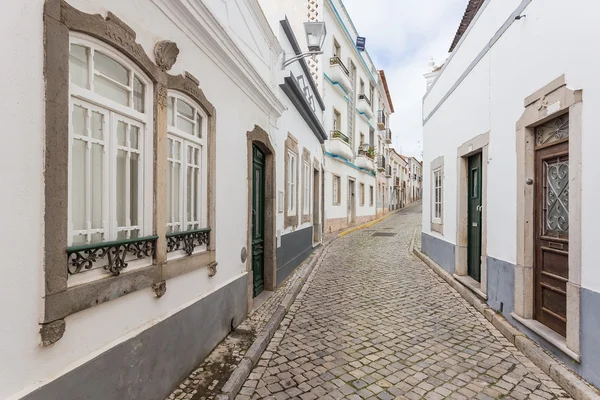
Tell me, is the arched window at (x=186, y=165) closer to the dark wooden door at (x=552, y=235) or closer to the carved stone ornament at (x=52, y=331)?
the carved stone ornament at (x=52, y=331)

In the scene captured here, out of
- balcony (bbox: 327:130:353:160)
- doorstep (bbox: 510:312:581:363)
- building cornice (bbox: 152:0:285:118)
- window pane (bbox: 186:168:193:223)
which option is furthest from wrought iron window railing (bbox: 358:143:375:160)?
window pane (bbox: 186:168:193:223)

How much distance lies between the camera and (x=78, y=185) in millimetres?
2264

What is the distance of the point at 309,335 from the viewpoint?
4.64 meters

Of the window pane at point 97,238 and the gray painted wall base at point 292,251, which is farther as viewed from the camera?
the gray painted wall base at point 292,251

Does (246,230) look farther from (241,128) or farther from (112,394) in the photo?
(112,394)

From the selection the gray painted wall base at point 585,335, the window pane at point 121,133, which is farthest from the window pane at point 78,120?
the gray painted wall base at point 585,335

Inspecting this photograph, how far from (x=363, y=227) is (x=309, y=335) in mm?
15599

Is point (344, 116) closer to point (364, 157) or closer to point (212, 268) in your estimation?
point (364, 157)

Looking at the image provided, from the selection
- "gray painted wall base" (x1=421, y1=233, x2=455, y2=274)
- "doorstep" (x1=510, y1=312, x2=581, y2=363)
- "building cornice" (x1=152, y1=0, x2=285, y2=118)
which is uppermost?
"building cornice" (x1=152, y1=0, x2=285, y2=118)

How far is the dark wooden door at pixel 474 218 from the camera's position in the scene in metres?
6.42

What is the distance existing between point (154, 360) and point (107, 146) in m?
1.69

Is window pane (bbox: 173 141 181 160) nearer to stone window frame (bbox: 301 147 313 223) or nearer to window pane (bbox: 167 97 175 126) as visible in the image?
window pane (bbox: 167 97 175 126)

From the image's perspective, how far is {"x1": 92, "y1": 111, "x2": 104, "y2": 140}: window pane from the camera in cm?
238

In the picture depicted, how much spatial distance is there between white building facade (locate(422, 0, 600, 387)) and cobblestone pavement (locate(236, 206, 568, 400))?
1.72 ft
